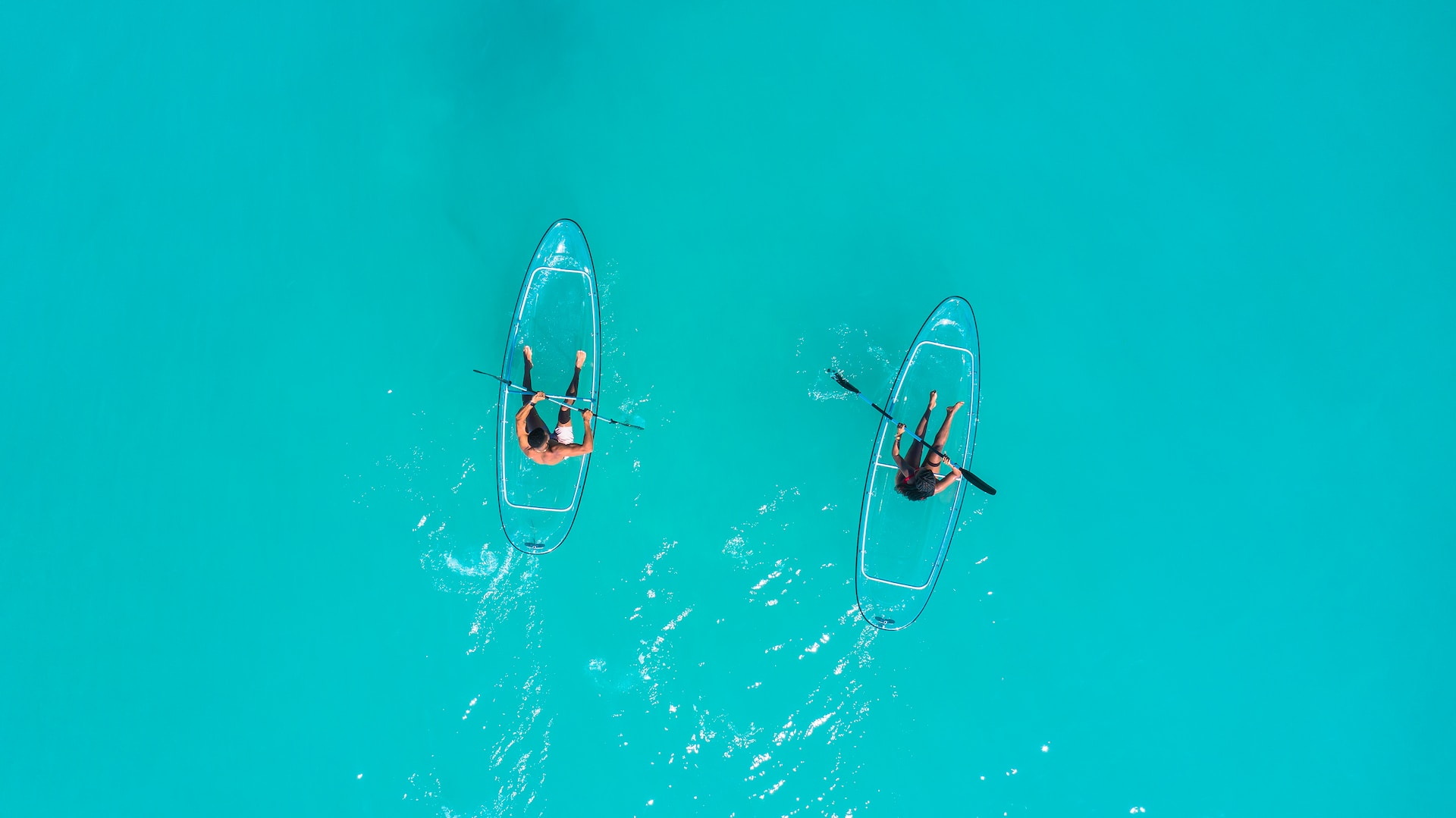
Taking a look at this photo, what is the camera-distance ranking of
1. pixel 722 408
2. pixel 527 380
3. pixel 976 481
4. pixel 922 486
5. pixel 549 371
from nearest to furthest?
pixel 976 481, pixel 922 486, pixel 527 380, pixel 549 371, pixel 722 408

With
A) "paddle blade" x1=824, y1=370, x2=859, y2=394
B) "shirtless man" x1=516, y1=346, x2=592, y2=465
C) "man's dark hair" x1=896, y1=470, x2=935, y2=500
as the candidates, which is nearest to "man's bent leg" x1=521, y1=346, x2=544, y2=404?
"shirtless man" x1=516, y1=346, x2=592, y2=465

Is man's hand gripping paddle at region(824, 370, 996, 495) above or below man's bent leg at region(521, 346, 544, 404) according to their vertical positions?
below

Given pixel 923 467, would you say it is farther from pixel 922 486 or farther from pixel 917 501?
pixel 917 501

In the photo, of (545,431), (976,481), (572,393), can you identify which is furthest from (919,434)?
(545,431)

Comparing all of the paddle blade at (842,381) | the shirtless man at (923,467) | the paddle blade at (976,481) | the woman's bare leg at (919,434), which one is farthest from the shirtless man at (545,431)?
the paddle blade at (976,481)

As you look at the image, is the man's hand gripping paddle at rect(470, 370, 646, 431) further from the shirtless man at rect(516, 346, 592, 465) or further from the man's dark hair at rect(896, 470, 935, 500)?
the man's dark hair at rect(896, 470, 935, 500)

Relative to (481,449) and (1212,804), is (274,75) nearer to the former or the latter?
(481,449)

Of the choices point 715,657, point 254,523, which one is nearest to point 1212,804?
point 715,657
